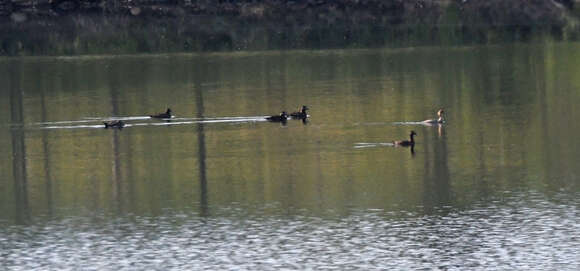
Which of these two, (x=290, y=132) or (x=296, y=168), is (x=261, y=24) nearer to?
(x=290, y=132)

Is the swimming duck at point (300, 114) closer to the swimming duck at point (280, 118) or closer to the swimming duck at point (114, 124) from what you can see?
the swimming duck at point (280, 118)

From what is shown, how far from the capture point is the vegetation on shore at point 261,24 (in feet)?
244

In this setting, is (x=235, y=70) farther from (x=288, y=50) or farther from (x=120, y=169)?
(x=120, y=169)

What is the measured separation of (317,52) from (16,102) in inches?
733

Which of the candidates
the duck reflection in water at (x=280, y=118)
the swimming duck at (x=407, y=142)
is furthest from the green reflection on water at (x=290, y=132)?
the swimming duck at (x=407, y=142)

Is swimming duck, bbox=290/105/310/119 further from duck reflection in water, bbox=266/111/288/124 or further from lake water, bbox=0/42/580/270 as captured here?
lake water, bbox=0/42/580/270

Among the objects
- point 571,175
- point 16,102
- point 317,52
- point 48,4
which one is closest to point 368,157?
point 571,175

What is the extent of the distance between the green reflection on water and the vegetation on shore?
3.59 m

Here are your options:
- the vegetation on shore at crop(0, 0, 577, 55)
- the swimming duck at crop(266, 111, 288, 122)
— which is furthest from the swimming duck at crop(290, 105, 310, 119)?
the vegetation on shore at crop(0, 0, 577, 55)

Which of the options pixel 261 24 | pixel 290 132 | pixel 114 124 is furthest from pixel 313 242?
pixel 261 24

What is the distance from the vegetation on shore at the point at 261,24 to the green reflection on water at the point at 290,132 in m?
3.59

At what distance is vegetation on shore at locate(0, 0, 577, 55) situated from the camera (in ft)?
244

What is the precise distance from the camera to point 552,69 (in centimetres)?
6141

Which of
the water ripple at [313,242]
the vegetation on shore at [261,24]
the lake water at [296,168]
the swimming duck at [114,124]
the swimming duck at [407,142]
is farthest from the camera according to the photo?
the vegetation on shore at [261,24]
